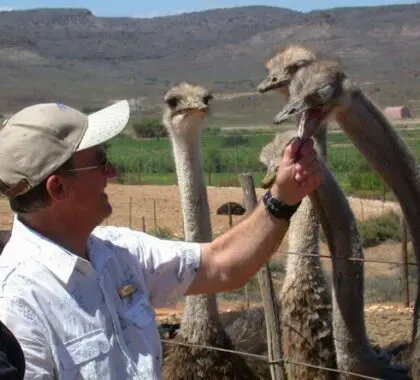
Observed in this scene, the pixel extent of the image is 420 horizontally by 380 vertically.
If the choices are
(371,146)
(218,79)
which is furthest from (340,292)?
(218,79)

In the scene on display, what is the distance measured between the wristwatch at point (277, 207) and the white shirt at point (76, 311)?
0.41 metres

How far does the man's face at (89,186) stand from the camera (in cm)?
271

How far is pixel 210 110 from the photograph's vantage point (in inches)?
295

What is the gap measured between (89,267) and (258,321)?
14.5 ft

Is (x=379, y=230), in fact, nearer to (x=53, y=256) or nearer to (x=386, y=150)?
(x=386, y=150)

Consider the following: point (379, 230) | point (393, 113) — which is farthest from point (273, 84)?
point (379, 230)

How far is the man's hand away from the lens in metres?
3.01

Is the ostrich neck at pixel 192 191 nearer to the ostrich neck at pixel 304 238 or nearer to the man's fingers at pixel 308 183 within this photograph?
the ostrich neck at pixel 304 238

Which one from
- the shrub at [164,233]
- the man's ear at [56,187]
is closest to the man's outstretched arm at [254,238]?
the man's ear at [56,187]

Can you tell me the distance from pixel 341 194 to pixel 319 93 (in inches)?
30.7

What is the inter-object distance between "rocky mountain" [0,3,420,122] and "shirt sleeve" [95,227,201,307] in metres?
62.3

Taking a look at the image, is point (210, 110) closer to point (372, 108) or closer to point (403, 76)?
point (372, 108)

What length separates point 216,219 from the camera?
2066cm

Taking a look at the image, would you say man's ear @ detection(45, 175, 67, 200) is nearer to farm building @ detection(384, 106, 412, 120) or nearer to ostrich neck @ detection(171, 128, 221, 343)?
farm building @ detection(384, 106, 412, 120)
